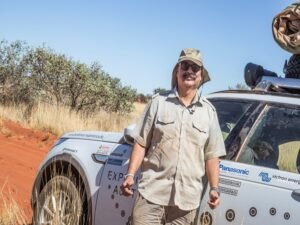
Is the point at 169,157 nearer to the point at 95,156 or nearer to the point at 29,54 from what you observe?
the point at 95,156

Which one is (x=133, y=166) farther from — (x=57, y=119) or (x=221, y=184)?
(x=57, y=119)

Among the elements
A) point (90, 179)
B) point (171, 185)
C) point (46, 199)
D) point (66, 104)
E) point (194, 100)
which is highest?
point (194, 100)

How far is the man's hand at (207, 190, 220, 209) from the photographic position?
3.76m

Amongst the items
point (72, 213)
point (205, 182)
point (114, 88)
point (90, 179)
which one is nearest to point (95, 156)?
point (90, 179)

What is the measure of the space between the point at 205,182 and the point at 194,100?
0.59 m

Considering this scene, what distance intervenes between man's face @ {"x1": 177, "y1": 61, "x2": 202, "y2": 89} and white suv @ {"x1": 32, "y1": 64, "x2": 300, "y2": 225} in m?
0.51

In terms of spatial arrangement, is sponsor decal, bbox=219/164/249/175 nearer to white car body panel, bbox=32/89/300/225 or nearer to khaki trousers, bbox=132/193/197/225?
white car body panel, bbox=32/89/300/225

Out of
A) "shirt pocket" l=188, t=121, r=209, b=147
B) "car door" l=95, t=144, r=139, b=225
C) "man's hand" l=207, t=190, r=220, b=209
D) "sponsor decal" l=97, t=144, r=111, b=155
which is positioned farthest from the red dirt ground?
"man's hand" l=207, t=190, r=220, b=209

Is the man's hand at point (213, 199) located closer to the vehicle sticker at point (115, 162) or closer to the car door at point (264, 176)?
the car door at point (264, 176)

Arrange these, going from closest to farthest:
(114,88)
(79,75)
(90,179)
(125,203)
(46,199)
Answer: (125,203) < (90,179) < (46,199) < (79,75) < (114,88)

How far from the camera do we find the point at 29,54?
2373cm

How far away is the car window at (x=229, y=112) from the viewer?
14.4 feet

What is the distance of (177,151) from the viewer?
3.91 meters

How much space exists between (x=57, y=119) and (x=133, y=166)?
14956 millimetres
